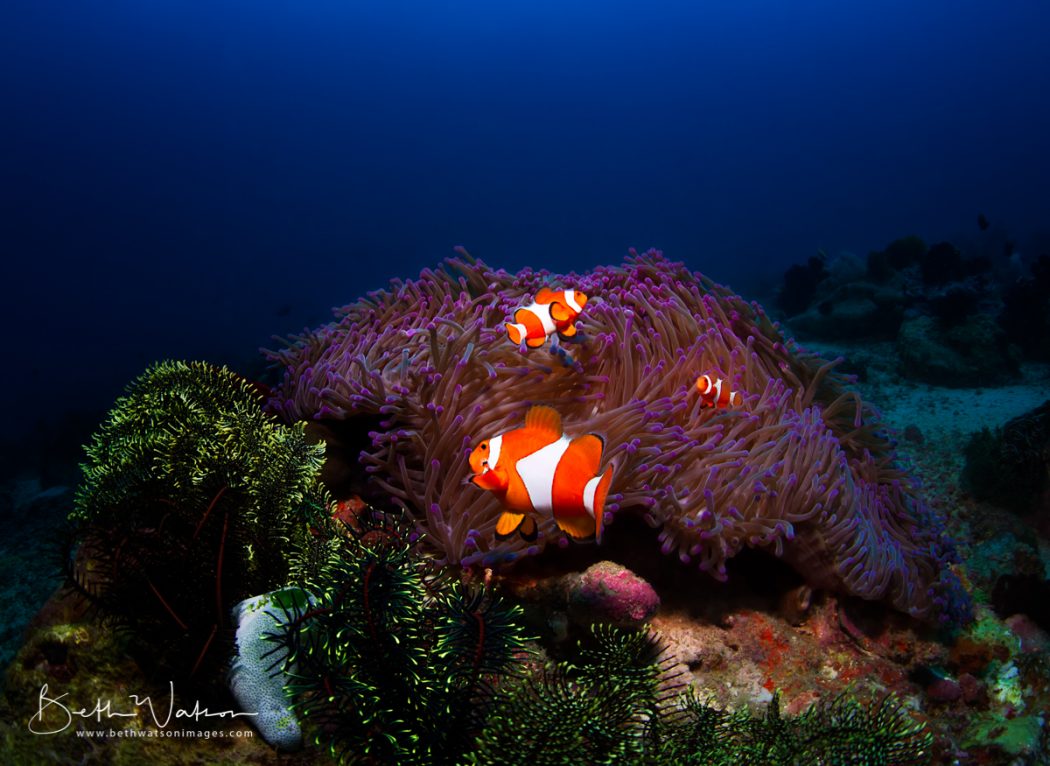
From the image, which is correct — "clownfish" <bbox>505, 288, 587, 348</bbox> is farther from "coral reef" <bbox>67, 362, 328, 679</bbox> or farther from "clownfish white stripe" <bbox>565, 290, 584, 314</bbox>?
"coral reef" <bbox>67, 362, 328, 679</bbox>

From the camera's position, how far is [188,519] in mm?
2123

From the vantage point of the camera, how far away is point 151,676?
74.2 inches

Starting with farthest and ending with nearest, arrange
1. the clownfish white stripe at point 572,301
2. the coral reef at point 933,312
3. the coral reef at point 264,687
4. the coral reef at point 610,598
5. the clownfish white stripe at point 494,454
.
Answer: the coral reef at point 933,312 < the clownfish white stripe at point 572,301 < the coral reef at point 610,598 < the coral reef at point 264,687 < the clownfish white stripe at point 494,454

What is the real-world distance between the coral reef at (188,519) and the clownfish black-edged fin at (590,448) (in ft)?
3.85

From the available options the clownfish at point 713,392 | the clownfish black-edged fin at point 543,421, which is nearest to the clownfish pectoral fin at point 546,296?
the clownfish at point 713,392

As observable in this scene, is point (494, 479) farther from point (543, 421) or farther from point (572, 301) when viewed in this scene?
point (572, 301)

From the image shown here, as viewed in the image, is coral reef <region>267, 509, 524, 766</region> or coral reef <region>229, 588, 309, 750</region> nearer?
coral reef <region>267, 509, 524, 766</region>

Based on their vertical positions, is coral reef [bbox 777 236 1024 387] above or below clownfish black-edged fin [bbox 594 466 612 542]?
above

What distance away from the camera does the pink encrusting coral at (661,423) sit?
97.2 inches

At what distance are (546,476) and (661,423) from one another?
110 centimetres

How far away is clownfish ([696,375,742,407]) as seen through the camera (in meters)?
2.80

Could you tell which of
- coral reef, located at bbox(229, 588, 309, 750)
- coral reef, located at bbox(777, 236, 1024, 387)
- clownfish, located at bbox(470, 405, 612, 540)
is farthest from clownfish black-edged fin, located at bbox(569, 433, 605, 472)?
coral reef, located at bbox(777, 236, 1024, 387)

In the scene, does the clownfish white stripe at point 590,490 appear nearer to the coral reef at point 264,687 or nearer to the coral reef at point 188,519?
the coral reef at point 264,687

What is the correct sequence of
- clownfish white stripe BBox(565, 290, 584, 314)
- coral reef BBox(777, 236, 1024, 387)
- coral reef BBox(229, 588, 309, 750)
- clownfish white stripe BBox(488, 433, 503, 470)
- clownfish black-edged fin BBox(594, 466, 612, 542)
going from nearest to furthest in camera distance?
clownfish black-edged fin BBox(594, 466, 612, 542) → clownfish white stripe BBox(488, 433, 503, 470) → coral reef BBox(229, 588, 309, 750) → clownfish white stripe BBox(565, 290, 584, 314) → coral reef BBox(777, 236, 1024, 387)
